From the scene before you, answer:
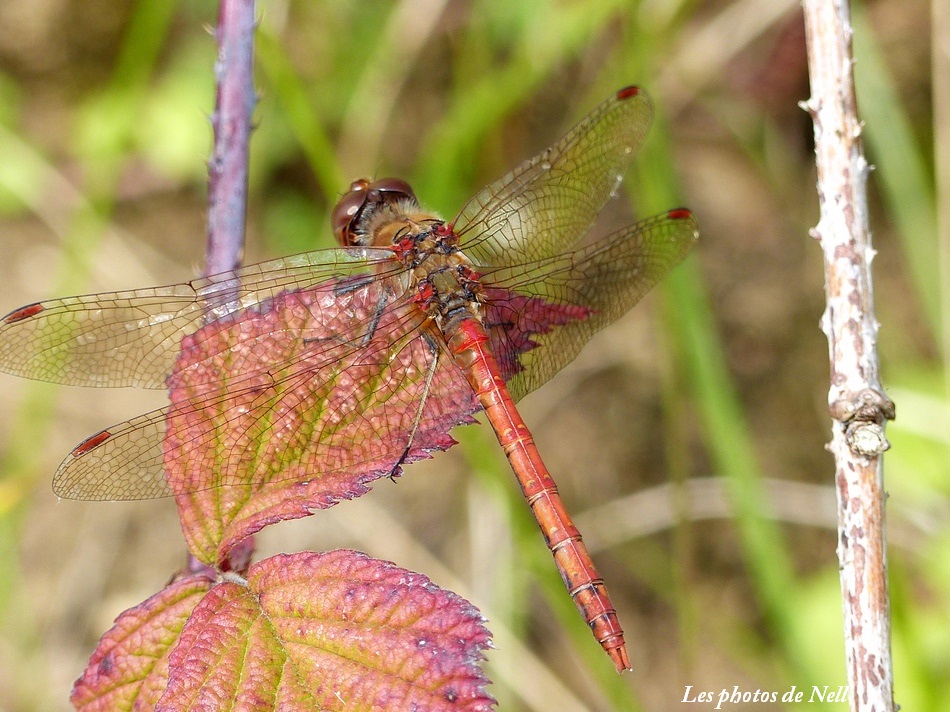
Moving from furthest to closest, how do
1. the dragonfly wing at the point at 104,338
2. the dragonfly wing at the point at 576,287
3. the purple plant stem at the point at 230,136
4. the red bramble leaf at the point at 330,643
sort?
the dragonfly wing at the point at 576,287 → the dragonfly wing at the point at 104,338 → the purple plant stem at the point at 230,136 → the red bramble leaf at the point at 330,643

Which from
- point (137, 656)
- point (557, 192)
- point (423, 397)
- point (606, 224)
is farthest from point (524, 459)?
point (606, 224)

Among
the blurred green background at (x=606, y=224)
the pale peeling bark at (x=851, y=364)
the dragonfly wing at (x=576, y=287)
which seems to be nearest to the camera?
the pale peeling bark at (x=851, y=364)

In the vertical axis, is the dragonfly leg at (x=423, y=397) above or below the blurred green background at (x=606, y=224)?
below

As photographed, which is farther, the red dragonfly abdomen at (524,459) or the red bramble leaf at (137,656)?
the red dragonfly abdomen at (524,459)

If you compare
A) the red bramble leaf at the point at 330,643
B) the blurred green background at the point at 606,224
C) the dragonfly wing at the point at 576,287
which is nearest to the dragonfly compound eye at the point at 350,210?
the dragonfly wing at the point at 576,287

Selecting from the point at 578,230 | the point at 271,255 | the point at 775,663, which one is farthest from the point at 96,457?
the point at 775,663

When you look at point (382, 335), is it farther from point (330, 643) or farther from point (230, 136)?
point (330, 643)

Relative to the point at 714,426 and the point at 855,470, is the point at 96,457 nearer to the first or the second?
the point at 855,470

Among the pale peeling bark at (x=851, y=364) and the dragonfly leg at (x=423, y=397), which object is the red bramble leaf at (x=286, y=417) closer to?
the dragonfly leg at (x=423, y=397)
